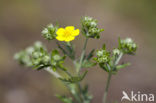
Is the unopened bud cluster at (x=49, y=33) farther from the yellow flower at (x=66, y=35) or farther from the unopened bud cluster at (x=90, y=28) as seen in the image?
the unopened bud cluster at (x=90, y=28)

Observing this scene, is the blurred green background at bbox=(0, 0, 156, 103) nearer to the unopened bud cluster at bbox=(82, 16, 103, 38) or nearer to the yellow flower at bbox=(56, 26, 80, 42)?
the yellow flower at bbox=(56, 26, 80, 42)

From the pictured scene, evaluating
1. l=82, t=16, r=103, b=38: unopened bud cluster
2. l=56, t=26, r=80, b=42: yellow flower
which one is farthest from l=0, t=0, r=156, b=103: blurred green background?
l=82, t=16, r=103, b=38: unopened bud cluster

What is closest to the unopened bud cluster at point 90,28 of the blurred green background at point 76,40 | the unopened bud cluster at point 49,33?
the unopened bud cluster at point 49,33

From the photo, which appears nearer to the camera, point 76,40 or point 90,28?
point 90,28

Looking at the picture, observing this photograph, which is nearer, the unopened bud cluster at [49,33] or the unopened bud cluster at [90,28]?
the unopened bud cluster at [90,28]

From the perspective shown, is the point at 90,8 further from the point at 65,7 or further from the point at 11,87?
the point at 11,87

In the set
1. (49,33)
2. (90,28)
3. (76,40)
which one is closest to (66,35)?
(49,33)

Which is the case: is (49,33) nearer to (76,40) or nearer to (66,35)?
(66,35)

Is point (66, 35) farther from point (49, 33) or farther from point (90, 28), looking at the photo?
point (90, 28)

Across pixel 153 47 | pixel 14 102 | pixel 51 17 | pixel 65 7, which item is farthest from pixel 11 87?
pixel 153 47

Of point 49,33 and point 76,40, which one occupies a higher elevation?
point 49,33
